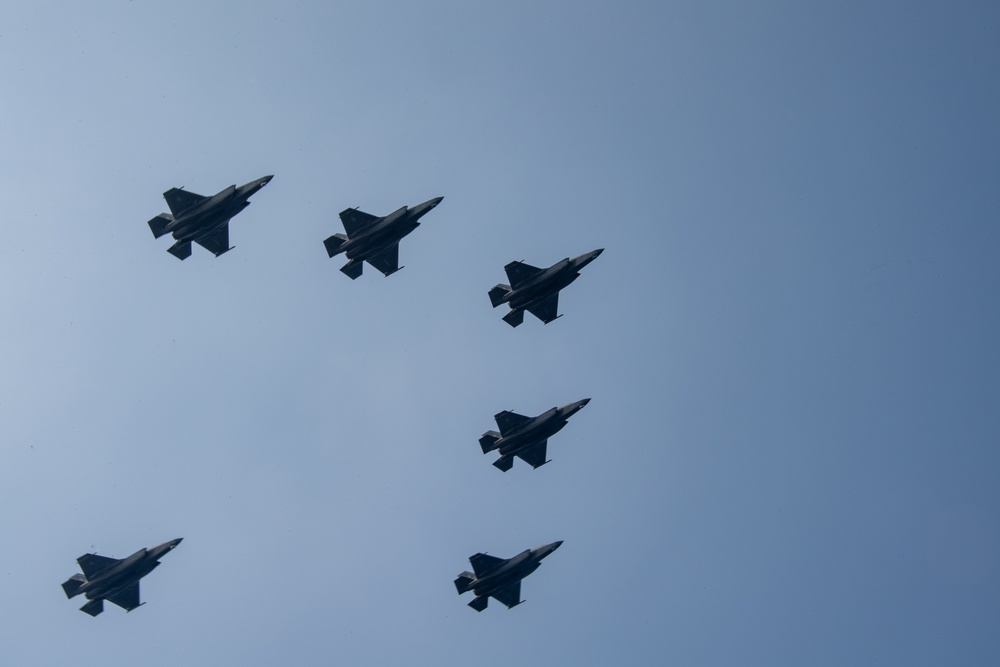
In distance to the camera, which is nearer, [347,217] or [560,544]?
[347,217]

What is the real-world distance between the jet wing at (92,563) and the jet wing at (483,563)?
1043 inches

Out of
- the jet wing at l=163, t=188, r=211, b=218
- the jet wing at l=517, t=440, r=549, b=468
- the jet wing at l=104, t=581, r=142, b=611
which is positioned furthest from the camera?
the jet wing at l=517, t=440, r=549, b=468

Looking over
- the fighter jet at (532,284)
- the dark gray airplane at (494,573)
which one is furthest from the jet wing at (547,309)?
the dark gray airplane at (494,573)

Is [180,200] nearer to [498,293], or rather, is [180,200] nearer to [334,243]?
[334,243]

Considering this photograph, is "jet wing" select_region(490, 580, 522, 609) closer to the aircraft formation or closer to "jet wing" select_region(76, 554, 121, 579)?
the aircraft formation

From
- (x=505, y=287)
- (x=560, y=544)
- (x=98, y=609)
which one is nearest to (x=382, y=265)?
(x=505, y=287)

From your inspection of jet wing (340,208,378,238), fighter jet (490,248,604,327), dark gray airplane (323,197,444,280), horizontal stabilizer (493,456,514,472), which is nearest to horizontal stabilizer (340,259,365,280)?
dark gray airplane (323,197,444,280)

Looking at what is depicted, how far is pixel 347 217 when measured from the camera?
60.1 meters

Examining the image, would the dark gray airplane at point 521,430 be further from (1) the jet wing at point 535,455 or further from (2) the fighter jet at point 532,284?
(2) the fighter jet at point 532,284

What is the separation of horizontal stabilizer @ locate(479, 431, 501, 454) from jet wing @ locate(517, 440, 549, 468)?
268 cm

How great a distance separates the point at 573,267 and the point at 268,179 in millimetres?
23113

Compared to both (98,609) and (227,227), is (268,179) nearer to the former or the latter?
(227,227)

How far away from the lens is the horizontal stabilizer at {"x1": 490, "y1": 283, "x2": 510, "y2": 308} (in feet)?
205

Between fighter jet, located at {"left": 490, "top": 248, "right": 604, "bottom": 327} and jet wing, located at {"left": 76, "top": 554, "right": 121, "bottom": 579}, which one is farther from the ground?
fighter jet, located at {"left": 490, "top": 248, "right": 604, "bottom": 327}
